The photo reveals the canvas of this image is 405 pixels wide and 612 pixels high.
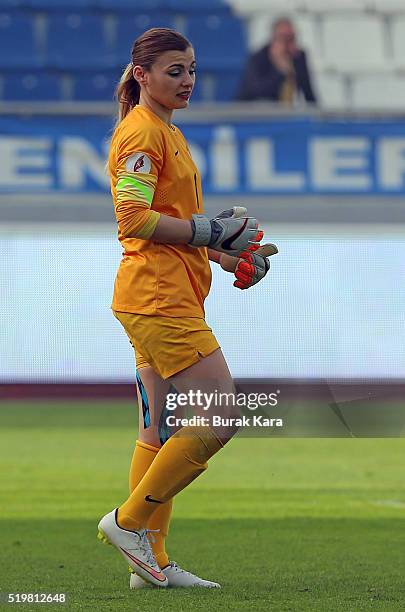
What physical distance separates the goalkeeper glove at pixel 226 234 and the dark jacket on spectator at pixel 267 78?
24.7 feet

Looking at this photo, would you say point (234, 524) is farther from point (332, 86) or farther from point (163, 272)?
point (332, 86)

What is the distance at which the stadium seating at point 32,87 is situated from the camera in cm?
1170

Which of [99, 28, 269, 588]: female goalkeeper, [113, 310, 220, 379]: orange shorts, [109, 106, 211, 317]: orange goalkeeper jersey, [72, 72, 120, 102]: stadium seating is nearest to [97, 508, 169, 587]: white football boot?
[99, 28, 269, 588]: female goalkeeper

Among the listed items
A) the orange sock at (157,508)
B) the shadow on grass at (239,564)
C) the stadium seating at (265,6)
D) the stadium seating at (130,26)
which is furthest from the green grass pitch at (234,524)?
the stadium seating at (265,6)

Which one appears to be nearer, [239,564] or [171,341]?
[171,341]

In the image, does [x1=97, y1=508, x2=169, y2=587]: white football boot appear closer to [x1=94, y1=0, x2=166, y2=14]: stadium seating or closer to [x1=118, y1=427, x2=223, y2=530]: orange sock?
[x1=118, y1=427, x2=223, y2=530]: orange sock

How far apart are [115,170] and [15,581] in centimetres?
108

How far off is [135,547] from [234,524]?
63.0 inches

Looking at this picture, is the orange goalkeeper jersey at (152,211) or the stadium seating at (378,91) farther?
the stadium seating at (378,91)

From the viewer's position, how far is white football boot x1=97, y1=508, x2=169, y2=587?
299cm

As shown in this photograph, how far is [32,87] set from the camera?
11.7 meters

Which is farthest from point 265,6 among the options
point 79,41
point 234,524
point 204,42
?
point 234,524

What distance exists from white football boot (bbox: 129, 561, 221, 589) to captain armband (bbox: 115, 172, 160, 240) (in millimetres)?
834

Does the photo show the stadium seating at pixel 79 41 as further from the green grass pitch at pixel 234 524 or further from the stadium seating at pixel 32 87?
the green grass pitch at pixel 234 524
